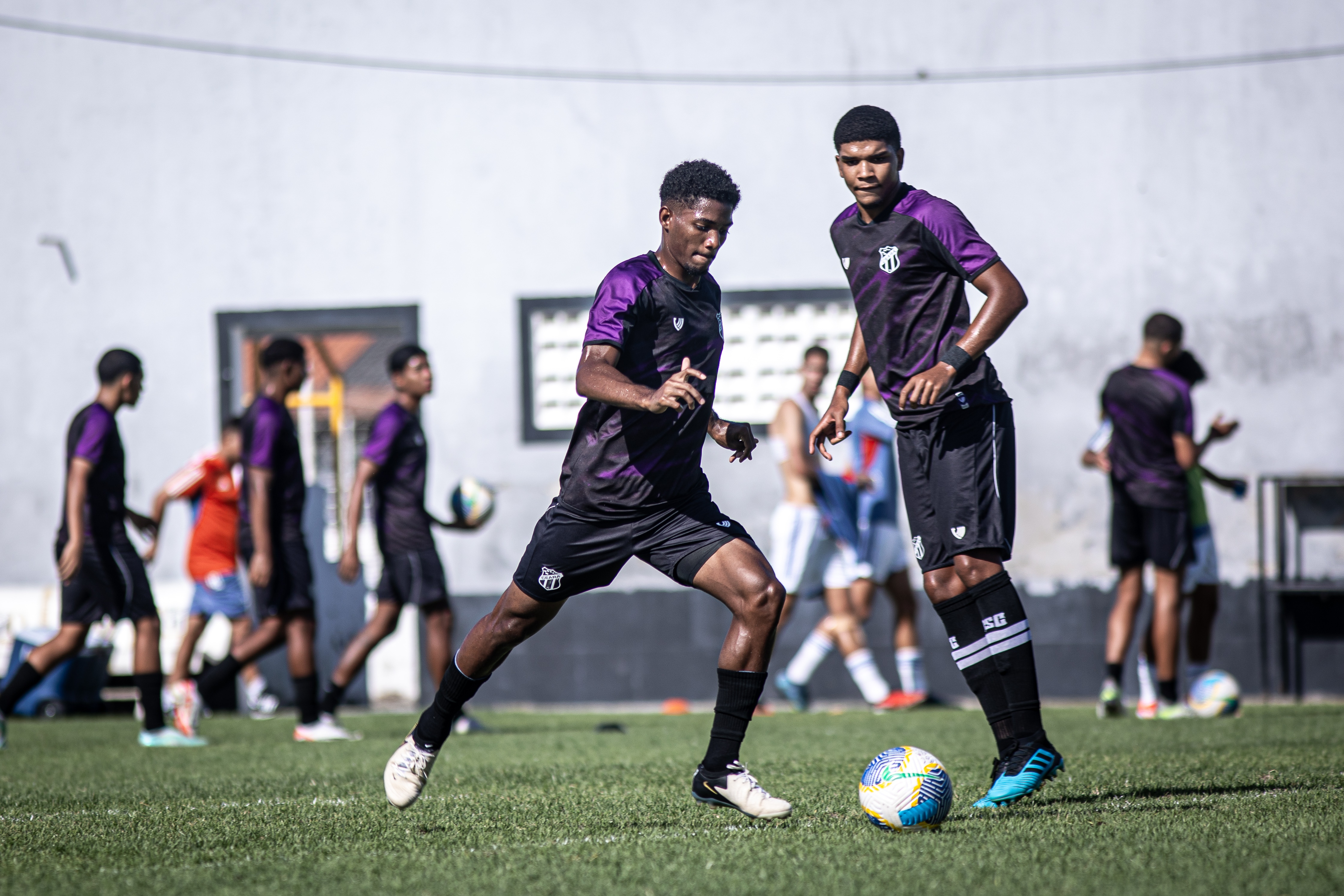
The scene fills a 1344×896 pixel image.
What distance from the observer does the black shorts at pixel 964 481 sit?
485 cm

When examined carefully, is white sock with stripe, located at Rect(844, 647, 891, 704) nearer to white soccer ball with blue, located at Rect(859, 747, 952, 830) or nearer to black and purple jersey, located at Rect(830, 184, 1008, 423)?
black and purple jersey, located at Rect(830, 184, 1008, 423)

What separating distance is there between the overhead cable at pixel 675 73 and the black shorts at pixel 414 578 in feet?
17.1

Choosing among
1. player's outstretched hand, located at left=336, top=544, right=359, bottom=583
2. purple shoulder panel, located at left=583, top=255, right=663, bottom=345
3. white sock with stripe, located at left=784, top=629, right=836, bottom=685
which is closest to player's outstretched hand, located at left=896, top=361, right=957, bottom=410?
purple shoulder panel, located at left=583, top=255, right=663, bottom=345

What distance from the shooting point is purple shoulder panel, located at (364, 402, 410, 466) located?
8992mm

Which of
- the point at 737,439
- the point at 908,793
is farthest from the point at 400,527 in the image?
the point at 908,793

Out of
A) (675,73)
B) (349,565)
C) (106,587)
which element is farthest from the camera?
(675,73)

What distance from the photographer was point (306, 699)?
8578mm

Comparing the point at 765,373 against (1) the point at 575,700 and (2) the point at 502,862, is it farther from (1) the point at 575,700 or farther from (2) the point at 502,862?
(2) the point at 502,862

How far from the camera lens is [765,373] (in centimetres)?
1252

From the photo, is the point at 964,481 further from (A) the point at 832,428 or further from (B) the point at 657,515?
(B) the point at 657,515

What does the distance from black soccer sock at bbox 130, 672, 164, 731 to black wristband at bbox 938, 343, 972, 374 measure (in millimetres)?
5575

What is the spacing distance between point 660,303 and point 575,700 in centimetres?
786

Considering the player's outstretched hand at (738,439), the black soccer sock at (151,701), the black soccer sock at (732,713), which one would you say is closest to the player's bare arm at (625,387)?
the player's outstretched hand at (738,439)

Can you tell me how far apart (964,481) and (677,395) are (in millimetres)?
1172
